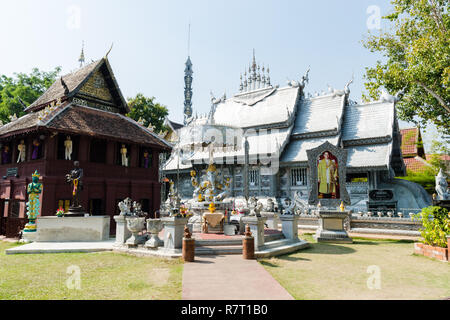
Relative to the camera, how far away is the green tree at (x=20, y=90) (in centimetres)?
3003

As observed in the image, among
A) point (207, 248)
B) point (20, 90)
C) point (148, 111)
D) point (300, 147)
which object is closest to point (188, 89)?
point (148, 111)

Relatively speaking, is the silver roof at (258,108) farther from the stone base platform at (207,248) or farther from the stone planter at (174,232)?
the stone planter at (174,232)

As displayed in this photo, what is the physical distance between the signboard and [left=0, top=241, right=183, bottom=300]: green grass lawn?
18.1 metres

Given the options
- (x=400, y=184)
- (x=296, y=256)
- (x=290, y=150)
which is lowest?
(x=296, y=256)

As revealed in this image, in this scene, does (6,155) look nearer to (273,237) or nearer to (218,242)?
(218,242)

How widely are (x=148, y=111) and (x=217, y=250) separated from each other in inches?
1199

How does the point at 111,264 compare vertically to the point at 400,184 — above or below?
below

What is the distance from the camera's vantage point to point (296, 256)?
415 inches

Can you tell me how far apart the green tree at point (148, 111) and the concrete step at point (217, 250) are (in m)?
28.5

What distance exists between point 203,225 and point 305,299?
309 inches

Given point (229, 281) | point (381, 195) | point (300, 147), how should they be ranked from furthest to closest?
point (300, 147) → point (381, 195) → point (229, 281)

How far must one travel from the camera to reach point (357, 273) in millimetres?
7910

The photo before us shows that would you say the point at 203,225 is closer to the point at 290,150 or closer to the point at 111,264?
the point at 111,264
